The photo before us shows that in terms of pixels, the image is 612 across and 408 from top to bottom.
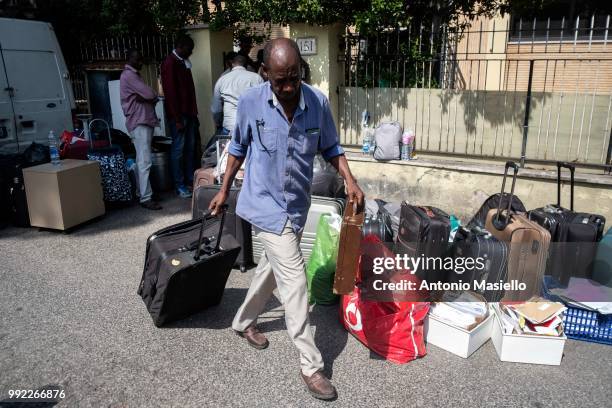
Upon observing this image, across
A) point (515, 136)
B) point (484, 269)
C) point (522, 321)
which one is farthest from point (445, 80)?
point (522, 321)

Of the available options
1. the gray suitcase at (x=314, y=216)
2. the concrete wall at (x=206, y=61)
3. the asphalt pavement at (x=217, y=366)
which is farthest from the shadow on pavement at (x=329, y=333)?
the concrete wall at (x=206, y=61)

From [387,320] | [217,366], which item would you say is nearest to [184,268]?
[217,366]

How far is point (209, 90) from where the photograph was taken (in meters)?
7.65

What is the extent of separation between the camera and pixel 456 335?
327 centimetres

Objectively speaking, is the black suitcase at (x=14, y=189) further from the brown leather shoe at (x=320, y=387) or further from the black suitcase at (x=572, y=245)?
the black suitcase at (x=572, y=245)

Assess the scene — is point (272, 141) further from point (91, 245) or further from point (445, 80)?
point (445, 80)

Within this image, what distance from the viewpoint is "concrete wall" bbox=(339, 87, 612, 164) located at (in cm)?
540

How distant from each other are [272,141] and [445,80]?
407 centimetres

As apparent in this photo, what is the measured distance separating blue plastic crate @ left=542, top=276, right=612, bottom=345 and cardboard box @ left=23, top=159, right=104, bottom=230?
4865 mm

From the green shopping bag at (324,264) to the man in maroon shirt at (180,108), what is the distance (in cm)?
343

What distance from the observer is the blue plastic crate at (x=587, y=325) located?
11.2ft

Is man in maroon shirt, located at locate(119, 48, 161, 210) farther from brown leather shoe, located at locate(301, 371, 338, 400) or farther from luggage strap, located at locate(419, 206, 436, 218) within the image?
brown leather shoe, located at locate(301, 371, 338, 400)

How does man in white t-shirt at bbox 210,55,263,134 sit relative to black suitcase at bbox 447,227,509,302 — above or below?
above

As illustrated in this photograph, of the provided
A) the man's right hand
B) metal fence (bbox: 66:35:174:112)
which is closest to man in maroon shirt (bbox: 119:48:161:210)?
metal fence (bbox: 66:35:174:112)
